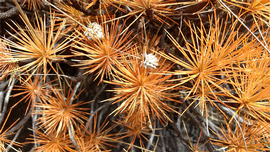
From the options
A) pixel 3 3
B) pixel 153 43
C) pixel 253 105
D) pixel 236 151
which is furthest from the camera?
pixel 3 3

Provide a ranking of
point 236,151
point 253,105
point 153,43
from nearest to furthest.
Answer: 1. point 253,105
2. point 236,151
3. point 153,43

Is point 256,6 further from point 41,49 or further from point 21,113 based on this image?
point 21,113

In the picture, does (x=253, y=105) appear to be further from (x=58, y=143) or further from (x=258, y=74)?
(x=58, y=143)

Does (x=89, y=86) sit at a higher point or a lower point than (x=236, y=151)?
higher

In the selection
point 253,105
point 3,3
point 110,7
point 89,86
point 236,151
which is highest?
point 3,3

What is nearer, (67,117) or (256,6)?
(256,6)

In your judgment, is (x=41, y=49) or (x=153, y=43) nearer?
(x=41, y=49)

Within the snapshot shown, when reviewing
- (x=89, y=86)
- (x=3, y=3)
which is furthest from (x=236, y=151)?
(x=3, y=3)

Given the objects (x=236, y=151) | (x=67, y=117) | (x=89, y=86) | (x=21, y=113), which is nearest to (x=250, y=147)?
(x=236, y=151)

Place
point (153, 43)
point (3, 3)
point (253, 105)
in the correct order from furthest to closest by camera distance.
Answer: point (3, 3), point (153, 43), point (253, 105)
